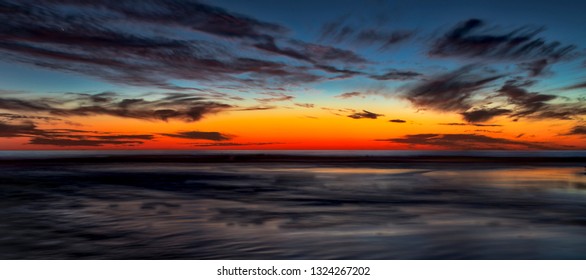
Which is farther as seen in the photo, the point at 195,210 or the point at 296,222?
the point at 195,210

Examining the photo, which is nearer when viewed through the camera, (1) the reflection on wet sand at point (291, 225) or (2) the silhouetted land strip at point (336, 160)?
(1) the reflection on wet sand at point (291, 225)

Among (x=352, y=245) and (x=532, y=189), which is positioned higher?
(x=532, y=189)

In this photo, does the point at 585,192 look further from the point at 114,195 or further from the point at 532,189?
the point at 114,195

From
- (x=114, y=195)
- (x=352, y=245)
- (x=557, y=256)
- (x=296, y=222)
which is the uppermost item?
(x=114, y=195)

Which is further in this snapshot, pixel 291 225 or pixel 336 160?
pixel 336 160

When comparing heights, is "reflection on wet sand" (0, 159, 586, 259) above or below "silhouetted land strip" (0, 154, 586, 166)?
below

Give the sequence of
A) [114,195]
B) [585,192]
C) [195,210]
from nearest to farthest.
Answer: [195,210], [114,195], [585,192]

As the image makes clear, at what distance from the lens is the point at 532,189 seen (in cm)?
1998

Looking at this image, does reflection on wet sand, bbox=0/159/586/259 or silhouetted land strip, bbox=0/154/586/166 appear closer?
reflection on wet sand, bbox=0/159/586/259

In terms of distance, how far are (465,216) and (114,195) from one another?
40.6ft

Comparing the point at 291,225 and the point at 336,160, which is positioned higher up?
the point at 336,160

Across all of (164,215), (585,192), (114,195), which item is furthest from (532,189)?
(114,195)

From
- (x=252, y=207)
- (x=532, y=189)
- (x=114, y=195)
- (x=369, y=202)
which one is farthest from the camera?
(x=532, y=189)

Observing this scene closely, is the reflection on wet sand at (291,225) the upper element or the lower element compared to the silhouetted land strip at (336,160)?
lower
